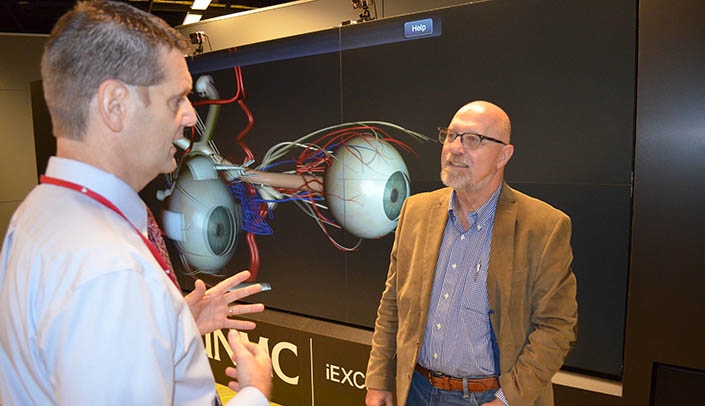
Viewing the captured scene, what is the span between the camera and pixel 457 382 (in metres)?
1.78

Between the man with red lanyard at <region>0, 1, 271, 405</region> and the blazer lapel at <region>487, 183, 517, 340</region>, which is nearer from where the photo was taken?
the man with red lanyard at <region>0, 1, 271, 405</region>

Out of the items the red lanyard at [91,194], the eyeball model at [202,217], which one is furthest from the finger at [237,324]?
the eyeball model at [202,217]

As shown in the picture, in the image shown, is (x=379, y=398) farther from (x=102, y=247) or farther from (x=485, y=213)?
(x=102, y=247)

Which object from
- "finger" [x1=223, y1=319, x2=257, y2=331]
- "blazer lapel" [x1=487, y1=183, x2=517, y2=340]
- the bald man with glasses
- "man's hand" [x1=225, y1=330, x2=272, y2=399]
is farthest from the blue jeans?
"man's hand" [x1=225, y1=330, x2=272, y2=399]

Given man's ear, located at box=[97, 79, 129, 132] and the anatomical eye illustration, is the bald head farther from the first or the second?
man's ear, located at box=[97, 79, 129, 132]

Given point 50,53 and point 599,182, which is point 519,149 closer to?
point 599,182

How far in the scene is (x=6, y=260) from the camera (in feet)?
2.92

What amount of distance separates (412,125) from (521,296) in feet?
4.60

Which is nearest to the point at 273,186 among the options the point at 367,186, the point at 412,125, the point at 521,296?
the point at 367,186

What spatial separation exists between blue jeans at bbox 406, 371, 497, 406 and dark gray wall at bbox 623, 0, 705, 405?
963mm

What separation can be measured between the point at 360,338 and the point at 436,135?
1.34 m

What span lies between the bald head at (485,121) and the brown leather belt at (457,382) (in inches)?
35.4

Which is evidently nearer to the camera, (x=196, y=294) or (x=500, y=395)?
(x=196, y=294)

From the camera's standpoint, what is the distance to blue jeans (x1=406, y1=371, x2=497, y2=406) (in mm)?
1763
